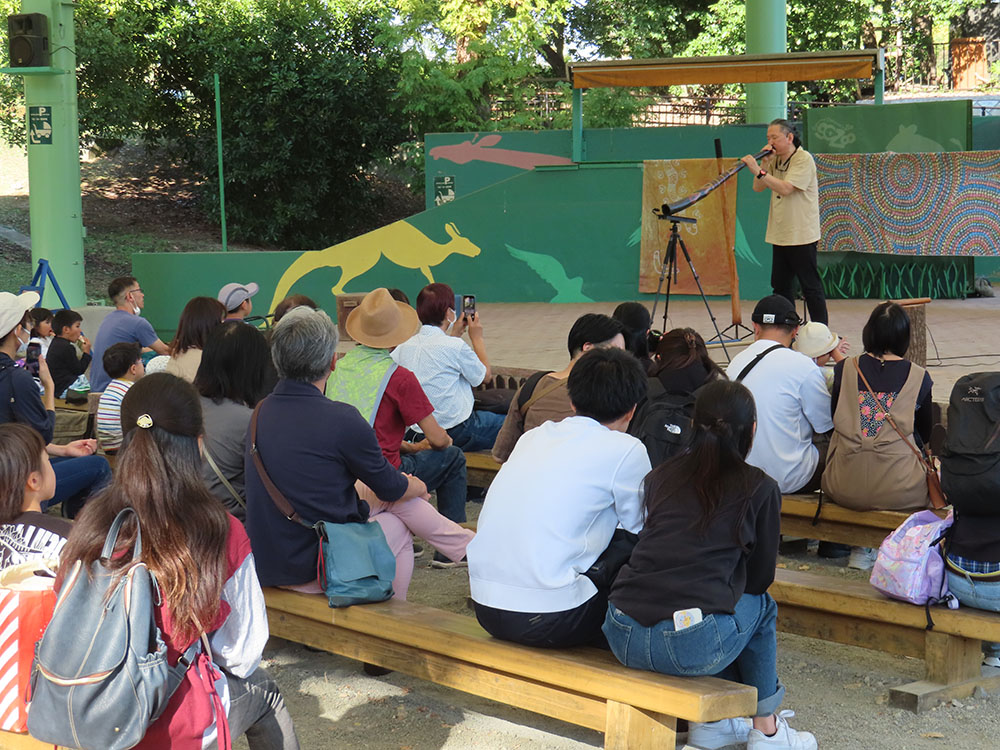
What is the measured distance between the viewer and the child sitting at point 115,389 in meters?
5.11

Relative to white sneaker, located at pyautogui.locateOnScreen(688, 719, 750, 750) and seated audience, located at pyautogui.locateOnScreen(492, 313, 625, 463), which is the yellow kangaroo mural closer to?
seated audience, located at pyautogui.locateOnScreen(492, 313, 625, 463)

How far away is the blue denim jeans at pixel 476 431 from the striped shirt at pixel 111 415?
4.87 ft

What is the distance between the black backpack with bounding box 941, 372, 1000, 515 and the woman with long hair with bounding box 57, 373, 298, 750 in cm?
196

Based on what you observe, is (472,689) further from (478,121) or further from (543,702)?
(478,121)

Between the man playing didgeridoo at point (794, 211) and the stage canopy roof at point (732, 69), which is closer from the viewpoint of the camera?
the man playing didgeridoo at point (794, 211)

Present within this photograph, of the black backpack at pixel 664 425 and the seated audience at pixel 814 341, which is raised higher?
the seated audience at pixel 814 341

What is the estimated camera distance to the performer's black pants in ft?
24.0

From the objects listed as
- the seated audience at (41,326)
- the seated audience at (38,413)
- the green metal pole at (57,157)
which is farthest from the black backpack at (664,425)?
the green metal pole at (57,157)

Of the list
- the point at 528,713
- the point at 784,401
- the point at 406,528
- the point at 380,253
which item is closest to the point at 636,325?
the point at 784,401

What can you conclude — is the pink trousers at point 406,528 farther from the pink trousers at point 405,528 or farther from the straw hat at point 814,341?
the straw hat at point 814,341

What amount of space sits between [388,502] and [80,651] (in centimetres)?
166

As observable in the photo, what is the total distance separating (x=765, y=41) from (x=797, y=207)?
7.29 m

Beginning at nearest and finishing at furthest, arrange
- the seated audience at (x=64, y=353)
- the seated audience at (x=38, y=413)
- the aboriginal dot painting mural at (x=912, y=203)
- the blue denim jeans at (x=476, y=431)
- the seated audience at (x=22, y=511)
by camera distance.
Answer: the seated audience at (x=22, y=511) < the seated audience at (x=38, y=413) < the blue denim jeans at (x=476, y=431) < the seated audience at (x=64, y=353) < the aboriginal dot painting mural at (x=912, y=203)

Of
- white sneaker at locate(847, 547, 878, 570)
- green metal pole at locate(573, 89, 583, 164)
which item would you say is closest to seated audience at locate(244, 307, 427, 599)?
white sneaker at locate(847, 547, 878, 570)
